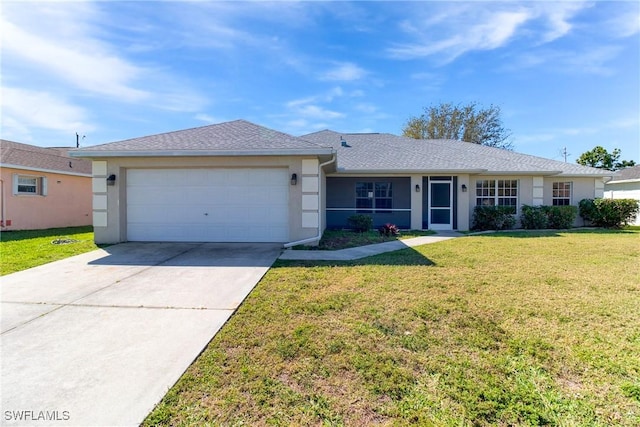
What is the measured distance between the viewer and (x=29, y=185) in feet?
43.9

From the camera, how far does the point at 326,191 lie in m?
14.0

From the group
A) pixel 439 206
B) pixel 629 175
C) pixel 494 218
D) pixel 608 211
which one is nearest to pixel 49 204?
pixel 439 206

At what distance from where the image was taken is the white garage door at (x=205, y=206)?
930cm

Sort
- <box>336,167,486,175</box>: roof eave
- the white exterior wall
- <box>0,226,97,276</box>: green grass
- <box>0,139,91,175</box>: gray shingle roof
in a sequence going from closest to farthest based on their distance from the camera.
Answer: <box>0,226,97,276</box>: green grass < <box>0,139,91,175</box>: gray shingle roof < <box>336,167,486,175</box>: roof eave < the white exterior wall

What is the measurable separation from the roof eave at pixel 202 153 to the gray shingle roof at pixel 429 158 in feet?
14.6

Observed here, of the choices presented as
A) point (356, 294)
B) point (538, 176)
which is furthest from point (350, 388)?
point (538, 176)

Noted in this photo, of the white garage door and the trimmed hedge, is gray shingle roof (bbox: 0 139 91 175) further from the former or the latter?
the trimmed hedge

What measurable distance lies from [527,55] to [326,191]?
9.59m

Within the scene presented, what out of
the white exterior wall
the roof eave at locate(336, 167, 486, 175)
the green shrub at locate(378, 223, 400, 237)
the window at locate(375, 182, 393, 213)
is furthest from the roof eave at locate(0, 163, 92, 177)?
the white exterior wall

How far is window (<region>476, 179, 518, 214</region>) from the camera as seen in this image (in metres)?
14.2

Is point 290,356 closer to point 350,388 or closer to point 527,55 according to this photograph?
point 350,388

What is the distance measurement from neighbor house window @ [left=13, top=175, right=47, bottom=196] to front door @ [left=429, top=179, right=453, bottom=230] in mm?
17932

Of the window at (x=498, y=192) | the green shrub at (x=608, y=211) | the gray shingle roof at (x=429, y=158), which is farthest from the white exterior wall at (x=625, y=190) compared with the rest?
the window at (x=498, y=192)

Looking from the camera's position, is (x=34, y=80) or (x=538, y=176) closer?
(x=34, y=80)
